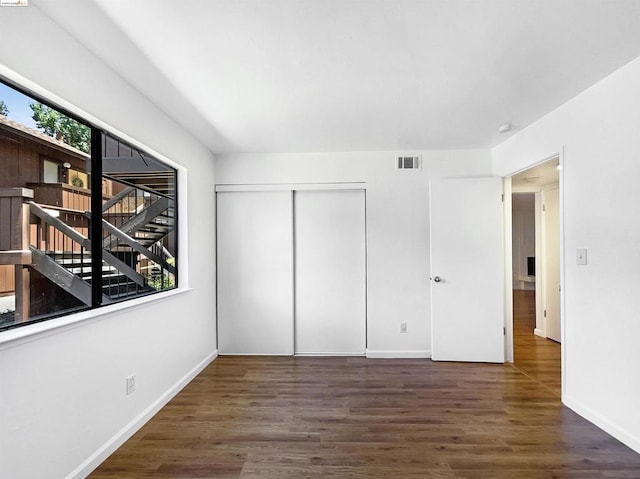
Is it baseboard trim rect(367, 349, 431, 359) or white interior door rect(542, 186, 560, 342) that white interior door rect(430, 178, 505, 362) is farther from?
white interior door rect(542, 186, 560, 342)

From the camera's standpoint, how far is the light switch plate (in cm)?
251

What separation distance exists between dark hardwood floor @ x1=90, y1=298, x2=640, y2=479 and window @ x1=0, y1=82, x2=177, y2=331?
1031 mm

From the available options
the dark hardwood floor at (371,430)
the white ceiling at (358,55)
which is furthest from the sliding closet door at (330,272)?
the white ceiling at (358,55)

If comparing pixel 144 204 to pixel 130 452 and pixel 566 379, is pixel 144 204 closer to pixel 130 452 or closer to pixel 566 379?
pixel 130 452

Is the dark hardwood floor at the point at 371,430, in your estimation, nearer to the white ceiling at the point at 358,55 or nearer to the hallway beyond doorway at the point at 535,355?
the hallway beyond doorway at the point at 535,355

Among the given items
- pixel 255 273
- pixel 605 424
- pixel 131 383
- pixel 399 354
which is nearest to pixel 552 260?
pixel 399 354

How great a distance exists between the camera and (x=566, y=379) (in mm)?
2729

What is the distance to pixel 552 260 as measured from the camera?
464 cm

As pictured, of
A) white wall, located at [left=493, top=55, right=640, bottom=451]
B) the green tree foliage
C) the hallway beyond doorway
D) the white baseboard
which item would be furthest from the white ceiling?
the hallway beyond doorway

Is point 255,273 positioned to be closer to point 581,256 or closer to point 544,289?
point 581,256

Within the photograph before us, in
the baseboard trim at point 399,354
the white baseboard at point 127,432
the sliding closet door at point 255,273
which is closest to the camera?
the white baseboard at point 127,432

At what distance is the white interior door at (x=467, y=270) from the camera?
373 centimetres

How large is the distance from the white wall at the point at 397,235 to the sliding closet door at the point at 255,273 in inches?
27.6

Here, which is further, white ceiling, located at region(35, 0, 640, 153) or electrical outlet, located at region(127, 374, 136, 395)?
electrical outlet, located at region(127, 374, 136, 395)
